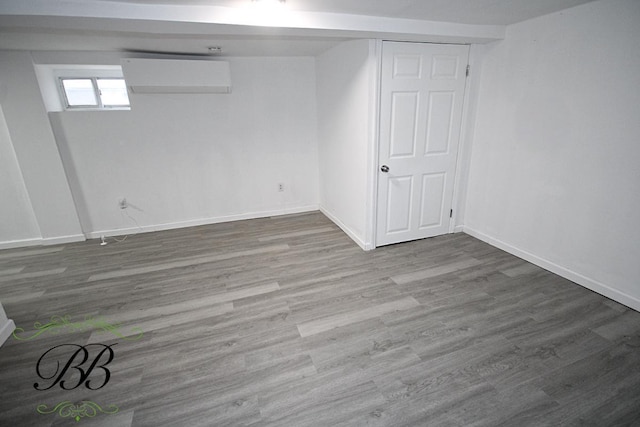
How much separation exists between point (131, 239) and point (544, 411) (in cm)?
441

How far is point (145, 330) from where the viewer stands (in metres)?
2.22

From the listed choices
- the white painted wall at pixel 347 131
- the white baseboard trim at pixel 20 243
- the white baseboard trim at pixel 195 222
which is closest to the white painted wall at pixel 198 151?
the white baseboard trim at pixel 195 222

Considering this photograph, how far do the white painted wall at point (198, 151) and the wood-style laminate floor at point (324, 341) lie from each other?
0.99 metres

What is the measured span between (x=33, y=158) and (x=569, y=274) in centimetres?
581

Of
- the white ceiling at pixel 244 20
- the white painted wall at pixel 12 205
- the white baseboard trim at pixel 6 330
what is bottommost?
the white baseboard trim at pixel 6 330

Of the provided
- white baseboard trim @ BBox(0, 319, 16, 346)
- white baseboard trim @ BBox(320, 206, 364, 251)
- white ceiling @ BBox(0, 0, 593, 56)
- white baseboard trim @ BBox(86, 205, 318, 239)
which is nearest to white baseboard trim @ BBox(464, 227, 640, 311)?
white baseboard trim @ BBox(320, 206, 364, 251)

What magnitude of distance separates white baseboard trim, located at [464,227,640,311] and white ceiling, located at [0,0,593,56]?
6.98 feet

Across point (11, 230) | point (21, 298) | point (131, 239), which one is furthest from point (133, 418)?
point (11, 230)

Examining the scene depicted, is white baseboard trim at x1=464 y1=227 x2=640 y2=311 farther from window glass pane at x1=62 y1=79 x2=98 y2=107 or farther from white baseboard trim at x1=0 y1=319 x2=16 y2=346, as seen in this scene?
window glass pane at x1=62 y1=79 x2=98 y2=107

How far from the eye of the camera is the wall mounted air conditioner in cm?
335

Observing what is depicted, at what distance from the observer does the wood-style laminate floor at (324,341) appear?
158 centimetres

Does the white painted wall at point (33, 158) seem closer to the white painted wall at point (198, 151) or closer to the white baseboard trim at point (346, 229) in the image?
the white painted wall at point (198, 151)

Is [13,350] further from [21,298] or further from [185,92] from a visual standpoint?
[185,92]

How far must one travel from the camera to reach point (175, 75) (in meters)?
3.47
